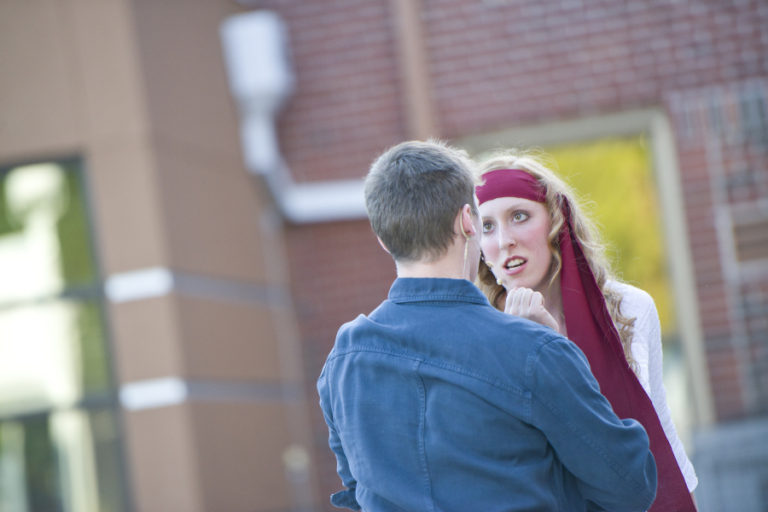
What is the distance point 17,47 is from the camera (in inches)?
236

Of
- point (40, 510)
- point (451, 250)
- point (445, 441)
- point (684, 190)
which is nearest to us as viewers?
point (445, 441)

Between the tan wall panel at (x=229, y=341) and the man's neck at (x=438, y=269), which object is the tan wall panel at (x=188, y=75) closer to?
the tan wall panel at (x=229, y=341)

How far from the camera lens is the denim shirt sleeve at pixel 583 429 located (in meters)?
1.93

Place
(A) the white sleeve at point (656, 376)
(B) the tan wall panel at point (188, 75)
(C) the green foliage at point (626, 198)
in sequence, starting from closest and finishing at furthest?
1. (A) the white sleeve at point (656, 376)
2. (B) the tan wall panel at point (188, 75)
3. (C) the green foliage at point (626, 198)

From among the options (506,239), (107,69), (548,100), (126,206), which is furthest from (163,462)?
(506,239)

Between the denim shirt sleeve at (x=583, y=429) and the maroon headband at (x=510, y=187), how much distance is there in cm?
88

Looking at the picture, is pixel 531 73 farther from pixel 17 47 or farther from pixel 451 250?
pixel 451 250

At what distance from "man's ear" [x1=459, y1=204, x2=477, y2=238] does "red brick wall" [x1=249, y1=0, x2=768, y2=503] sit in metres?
4.72

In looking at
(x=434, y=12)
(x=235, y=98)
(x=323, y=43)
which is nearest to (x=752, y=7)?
(x=434, y=12)

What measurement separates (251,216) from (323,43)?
1.29 metres

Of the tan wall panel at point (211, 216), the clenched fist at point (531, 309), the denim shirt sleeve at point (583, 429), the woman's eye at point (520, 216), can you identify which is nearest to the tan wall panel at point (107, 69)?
the tan wall panel at point (211, 216)

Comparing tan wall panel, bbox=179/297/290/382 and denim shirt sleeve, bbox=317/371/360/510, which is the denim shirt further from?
tan wall panel, bbox=179/297/290/382

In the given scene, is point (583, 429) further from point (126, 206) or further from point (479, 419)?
point (126, 206)

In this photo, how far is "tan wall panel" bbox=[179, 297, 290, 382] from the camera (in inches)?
233
